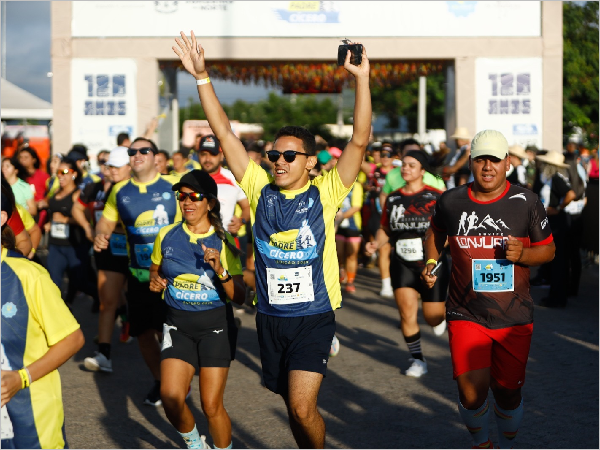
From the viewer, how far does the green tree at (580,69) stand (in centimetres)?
4088

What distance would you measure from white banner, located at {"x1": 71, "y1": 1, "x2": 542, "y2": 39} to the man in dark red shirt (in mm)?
14688

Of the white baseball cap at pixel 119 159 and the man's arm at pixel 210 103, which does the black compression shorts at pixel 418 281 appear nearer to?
the white baseball cap at pixel 119 159

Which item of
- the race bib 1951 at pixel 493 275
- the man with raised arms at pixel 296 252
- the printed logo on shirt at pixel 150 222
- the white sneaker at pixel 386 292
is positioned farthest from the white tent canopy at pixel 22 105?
the race bib 1951 at pixel 493 275

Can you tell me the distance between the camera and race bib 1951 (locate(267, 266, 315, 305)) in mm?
4438

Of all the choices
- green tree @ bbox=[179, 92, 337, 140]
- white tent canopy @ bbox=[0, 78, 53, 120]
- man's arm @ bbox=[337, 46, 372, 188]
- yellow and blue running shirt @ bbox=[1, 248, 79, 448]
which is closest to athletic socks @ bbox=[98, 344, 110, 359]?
man's arm @ bbox=[337, 46, 372, 188]

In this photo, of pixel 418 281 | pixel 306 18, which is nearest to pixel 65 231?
pixel 418 281

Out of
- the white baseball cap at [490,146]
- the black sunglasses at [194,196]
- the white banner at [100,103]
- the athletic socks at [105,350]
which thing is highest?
the white banner at [100,103]

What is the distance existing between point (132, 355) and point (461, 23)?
1339cm

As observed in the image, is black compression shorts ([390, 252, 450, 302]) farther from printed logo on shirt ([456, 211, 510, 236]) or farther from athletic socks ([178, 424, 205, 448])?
athletic socks ([178, 424, 205, 448])

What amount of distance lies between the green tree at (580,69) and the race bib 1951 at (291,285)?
39.0 meters

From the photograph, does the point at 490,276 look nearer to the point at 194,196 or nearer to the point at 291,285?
the point at 291,285

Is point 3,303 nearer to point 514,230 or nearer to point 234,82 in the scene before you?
point 514,230

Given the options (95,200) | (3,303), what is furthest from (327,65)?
(3,303)

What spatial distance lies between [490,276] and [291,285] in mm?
1193
